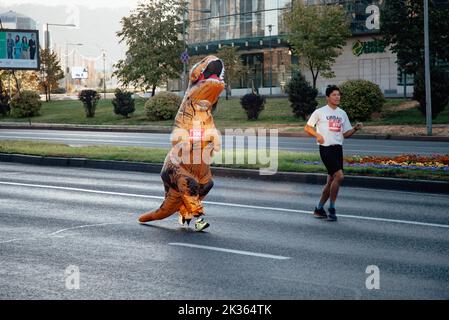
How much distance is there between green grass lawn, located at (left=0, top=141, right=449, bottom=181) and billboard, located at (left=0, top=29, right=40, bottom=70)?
34.4 feet

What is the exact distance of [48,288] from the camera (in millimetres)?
6688

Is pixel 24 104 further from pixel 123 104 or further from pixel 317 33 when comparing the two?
pixel 317 33

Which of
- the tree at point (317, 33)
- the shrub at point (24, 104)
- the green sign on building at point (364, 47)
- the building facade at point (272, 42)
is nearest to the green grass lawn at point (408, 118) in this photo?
the tree at point (317, 33)

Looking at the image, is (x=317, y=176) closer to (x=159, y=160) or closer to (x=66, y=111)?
(x=159, y=160)

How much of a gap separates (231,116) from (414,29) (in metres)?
11.6

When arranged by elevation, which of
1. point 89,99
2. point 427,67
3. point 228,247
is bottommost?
point 228,247

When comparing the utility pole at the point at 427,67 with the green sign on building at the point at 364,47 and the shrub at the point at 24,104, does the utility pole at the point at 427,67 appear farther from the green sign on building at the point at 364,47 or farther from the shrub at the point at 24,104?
the shrub at the point at 24,104

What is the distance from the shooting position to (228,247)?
28.2 feet

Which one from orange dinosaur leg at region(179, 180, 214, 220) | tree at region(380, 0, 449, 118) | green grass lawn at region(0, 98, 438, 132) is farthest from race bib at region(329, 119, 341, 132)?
tree at region(380, 0, 449, 118)

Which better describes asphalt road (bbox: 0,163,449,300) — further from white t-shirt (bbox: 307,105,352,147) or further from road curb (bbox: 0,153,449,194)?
white t-shirt (bbox: 307,105,352,147)

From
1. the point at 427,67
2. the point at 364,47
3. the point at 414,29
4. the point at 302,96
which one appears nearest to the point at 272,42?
the point at 364,47

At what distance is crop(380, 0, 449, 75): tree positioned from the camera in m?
35.6

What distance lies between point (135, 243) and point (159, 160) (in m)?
9.36
